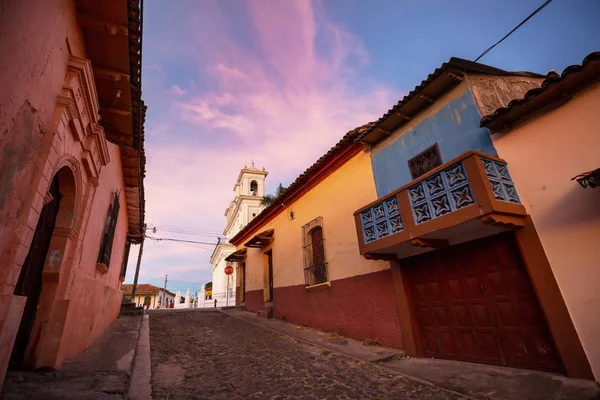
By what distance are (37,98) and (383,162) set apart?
6.53 meters

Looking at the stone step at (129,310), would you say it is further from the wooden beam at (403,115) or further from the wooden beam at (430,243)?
the wooden beam at (403,115)

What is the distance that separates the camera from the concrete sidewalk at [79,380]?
2.86 metres

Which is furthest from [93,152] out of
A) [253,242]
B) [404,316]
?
[253,242]

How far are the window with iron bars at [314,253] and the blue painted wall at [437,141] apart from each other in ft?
9.47

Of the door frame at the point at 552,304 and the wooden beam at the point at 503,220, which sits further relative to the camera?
the wooden beam at the point at 503,220

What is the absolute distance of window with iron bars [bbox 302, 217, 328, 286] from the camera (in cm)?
901

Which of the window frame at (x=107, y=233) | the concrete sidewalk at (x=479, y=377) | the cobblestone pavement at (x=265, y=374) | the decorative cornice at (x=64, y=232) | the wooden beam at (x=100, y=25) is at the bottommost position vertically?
the concrete sidewalk at (x=479, y=377)

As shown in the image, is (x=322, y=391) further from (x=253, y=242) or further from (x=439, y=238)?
(x=253, y=242)

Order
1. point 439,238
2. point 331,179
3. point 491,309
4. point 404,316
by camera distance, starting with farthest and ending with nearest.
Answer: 1. point 331,179
2. point 404,316
3. point 439,238
4. point 491,309

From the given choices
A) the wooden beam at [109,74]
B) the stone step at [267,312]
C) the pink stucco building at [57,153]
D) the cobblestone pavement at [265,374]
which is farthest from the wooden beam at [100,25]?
the stone step at [267,312]

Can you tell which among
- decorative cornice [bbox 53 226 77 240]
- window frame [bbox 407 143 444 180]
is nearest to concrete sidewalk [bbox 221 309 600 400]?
window frame [bbox 407 143 444 180]

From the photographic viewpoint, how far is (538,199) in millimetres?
4434

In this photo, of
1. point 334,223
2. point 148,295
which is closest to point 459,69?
point 334,223

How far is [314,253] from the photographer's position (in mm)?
9500
